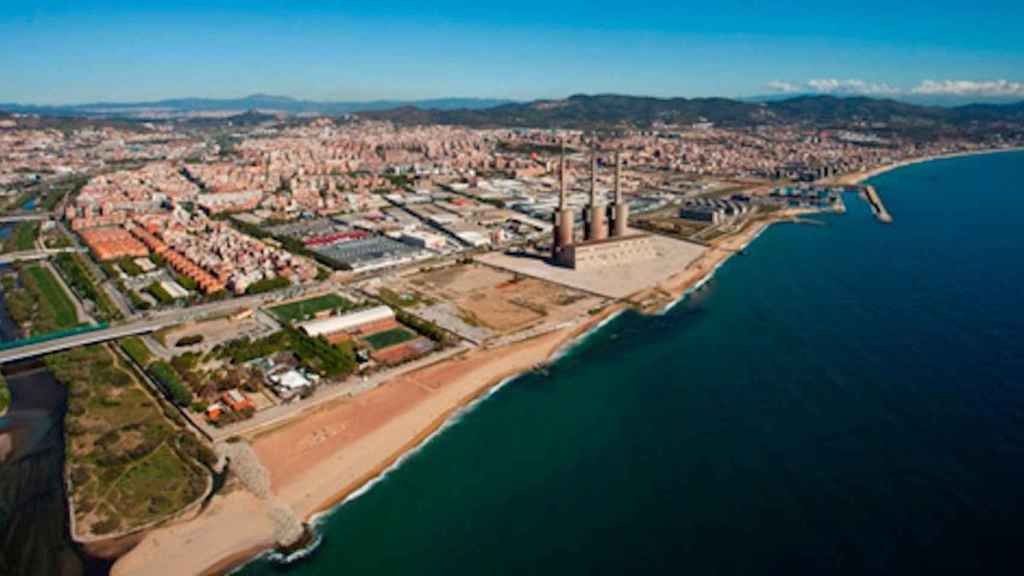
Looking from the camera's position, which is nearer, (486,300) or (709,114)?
(486,300)

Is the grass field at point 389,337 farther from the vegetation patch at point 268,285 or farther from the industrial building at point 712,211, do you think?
the industrial building at point 712,211

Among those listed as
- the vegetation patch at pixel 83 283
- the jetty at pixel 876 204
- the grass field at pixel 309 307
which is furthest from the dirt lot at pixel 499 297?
the jetty at pixel 876 204

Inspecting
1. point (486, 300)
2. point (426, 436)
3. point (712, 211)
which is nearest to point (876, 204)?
point (712, 211)

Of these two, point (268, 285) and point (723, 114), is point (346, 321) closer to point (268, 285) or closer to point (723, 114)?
point (268, 285)

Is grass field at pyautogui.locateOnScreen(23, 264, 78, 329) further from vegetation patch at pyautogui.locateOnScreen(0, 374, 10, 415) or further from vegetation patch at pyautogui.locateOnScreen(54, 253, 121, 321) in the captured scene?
vegetation patch at pyautogui.locateOnScreen(0, 374, 10, 415)

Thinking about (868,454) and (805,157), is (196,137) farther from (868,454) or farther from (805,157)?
(868,454)

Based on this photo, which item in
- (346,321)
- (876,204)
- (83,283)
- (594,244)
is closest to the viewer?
(346,321)

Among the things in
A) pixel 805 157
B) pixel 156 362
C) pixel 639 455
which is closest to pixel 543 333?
pixel 639 455
